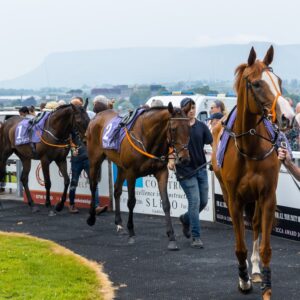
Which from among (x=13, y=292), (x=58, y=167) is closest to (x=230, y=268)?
(x=13, y=292)

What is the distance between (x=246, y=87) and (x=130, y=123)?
472cm

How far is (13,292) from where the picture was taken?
7.61 m

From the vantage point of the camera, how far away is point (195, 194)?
10.2 meters

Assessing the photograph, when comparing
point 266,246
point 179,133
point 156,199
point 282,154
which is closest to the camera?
point 266,246

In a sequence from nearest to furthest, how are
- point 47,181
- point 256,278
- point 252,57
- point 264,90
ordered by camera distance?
point 264,90 < point 252,57 < point 256,278 < point 47,181

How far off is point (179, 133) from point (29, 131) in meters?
5.65

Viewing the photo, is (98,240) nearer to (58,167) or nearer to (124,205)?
(124,205)

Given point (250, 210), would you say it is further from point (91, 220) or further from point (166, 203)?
point (91, 220)

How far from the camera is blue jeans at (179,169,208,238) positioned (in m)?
10.2

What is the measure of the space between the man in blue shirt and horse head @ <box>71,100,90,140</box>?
3248 mm

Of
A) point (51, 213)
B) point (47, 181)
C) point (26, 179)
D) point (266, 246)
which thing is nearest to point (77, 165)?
point (47, 181)

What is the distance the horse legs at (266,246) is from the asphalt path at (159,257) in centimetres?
60

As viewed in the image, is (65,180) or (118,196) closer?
(118,196)

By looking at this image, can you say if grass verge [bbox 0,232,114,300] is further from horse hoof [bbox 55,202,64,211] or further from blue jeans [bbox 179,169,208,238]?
horse hoof [bbox 55,202,64,211]
